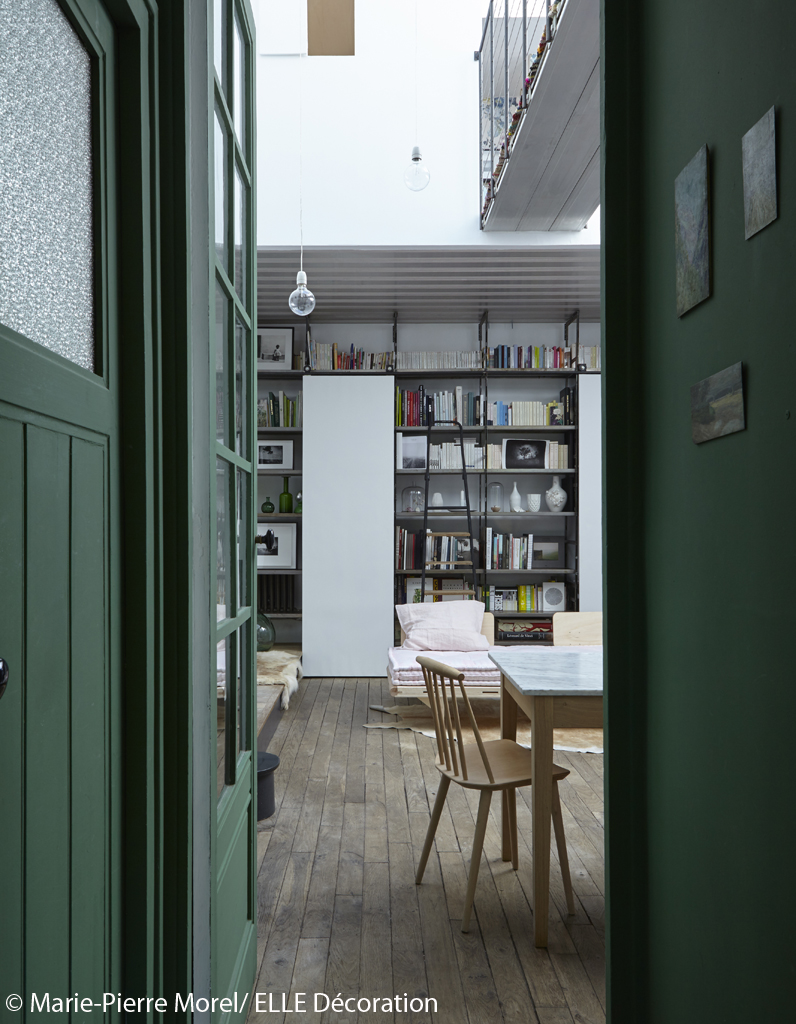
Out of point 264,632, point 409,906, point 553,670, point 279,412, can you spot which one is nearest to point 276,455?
point 279,412

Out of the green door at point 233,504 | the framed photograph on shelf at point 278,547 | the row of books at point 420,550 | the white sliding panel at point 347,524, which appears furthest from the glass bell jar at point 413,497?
the green door at point 233,504

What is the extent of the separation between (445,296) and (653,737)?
552 centimetres

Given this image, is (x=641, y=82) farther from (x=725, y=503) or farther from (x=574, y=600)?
(x=574, y=600)

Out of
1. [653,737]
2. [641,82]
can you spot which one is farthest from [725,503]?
[641,82]

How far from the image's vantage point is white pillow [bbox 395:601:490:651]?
18.4 feet

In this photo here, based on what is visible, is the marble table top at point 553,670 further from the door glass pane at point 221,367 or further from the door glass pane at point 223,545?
the door glass pane at point 221,367

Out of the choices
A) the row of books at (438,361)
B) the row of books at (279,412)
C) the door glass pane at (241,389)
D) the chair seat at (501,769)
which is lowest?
the chair seat at (501,769)

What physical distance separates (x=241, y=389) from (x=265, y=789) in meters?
2.09

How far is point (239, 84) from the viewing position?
81.2 inches

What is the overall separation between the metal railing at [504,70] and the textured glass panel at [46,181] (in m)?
2.68

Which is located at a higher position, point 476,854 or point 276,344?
point 276,344

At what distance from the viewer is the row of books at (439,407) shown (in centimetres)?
672

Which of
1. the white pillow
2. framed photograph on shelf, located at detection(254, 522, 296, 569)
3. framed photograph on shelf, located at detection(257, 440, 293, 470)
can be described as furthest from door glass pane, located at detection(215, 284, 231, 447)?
framed photograph on shelf, located at detection(257, 440, 293, 470)

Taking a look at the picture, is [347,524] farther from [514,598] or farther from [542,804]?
[542,804]
